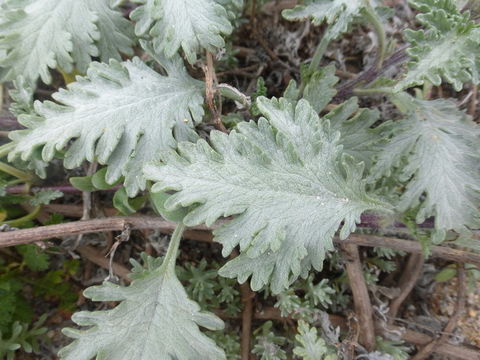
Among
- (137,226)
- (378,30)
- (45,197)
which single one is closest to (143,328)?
(137,226)

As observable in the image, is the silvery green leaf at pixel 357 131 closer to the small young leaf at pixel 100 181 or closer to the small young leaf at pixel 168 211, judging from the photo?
the small young leaf at pixel 168 211

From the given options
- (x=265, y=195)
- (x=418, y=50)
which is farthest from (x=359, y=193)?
(x=418, y=50)

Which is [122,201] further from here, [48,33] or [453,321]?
[453,321]

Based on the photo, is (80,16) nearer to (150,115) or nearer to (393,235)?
(150,115)

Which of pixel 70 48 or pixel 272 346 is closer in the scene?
pixel 70 48

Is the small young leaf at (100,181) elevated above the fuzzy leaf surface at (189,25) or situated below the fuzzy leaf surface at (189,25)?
below

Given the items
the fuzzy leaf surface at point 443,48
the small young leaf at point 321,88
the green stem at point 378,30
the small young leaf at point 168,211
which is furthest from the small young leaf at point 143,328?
the green stem at point 378,30

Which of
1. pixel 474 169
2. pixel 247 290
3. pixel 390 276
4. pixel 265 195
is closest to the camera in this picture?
pixel 265 195
